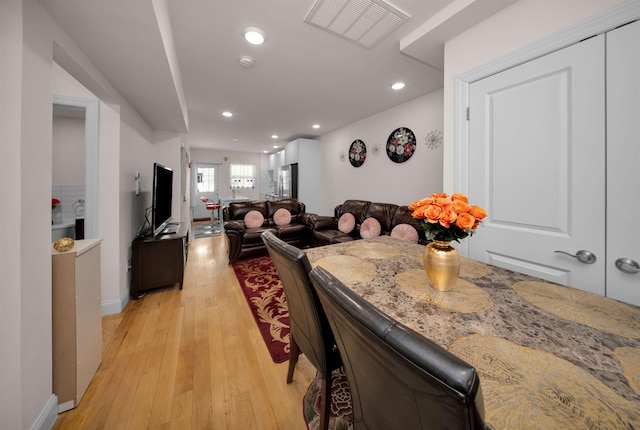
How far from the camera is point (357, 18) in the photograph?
1.75m

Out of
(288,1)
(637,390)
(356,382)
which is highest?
(288,1)

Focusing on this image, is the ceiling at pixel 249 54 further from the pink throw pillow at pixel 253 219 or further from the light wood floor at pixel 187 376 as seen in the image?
the light wood floor at pixel 187 376

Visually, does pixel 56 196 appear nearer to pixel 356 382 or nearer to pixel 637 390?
pixel 356 382

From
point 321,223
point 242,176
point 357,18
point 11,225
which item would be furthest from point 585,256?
point 242,176

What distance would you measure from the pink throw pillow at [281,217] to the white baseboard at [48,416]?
11.1 feet

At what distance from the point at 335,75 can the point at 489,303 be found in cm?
277

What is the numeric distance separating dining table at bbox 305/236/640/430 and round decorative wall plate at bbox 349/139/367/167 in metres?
3.59

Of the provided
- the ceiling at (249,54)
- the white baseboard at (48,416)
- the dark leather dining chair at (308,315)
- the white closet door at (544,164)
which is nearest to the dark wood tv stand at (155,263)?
the white baseboard at (48,416)

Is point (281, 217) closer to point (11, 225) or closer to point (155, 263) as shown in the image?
point (155, 263)

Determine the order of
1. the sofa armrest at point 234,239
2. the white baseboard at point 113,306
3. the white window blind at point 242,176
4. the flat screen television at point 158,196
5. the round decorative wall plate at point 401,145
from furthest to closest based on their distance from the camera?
the white window blind at point 242,176, the sofa armrest at point 234,239, the round decorative wall plate at point 401,145, the flat screen television at point 158,196, the white baseboard at point 113,306

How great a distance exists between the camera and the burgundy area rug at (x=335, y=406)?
1.17 m

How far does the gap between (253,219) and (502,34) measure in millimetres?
3819

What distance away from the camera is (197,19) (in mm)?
1779

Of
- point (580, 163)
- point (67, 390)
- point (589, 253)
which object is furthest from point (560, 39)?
point (67, 390)
